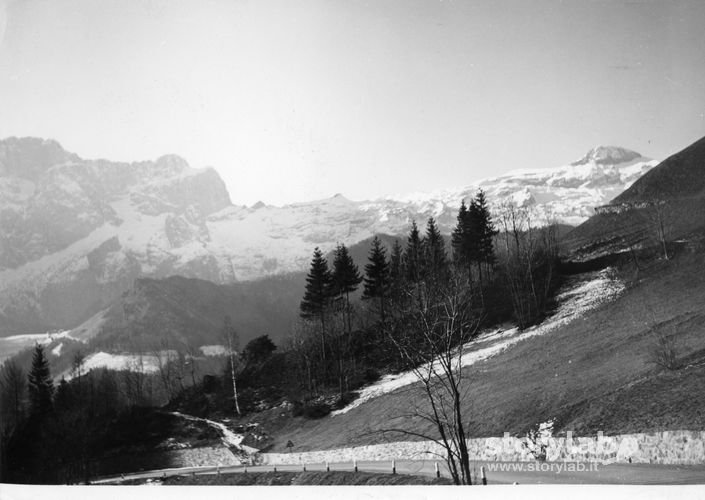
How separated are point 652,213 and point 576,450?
2724 cm

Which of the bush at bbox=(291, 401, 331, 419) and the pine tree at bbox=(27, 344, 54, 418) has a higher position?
the pine tree at bbox=(27, 344, 54, 418)

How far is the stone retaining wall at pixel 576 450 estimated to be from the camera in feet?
33.5

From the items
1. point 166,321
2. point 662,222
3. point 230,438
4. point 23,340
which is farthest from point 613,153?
point 23,340

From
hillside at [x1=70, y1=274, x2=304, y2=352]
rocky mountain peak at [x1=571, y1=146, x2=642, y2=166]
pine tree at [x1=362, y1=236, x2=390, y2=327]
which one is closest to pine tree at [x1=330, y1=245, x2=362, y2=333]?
pine tree at [x1=362, y1=236, x2=390, y2=327]

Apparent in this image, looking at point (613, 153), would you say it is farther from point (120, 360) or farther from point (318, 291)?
point (120, 360)

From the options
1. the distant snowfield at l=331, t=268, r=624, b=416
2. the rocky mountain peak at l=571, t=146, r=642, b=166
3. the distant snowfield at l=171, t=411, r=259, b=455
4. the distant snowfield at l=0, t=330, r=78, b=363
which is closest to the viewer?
the rocky mountain peak at l=571, t=146, r=642, b=166

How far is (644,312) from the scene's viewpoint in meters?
26.2

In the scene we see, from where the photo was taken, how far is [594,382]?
18.9 m

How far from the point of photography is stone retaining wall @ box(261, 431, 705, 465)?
1021 cm

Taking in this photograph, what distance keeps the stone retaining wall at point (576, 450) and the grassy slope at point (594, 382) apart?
0.43 meters

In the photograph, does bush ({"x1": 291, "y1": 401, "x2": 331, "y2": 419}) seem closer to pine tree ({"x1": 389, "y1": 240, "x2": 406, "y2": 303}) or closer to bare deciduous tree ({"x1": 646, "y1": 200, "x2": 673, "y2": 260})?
pine tree ({"x1": 389, "y1": 240, "x2": 406, "y2": 303})

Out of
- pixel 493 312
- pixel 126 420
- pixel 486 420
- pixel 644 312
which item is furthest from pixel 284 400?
pixel 644 312

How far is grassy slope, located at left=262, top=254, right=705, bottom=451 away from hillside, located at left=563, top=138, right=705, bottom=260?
2560 mm

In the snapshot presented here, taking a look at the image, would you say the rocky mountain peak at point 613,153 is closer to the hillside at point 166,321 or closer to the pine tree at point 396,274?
the pine tree at point 396,274
